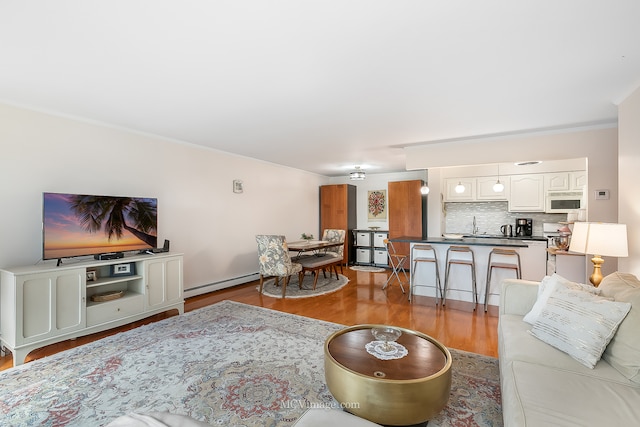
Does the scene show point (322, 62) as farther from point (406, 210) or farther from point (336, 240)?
point (406, 210)

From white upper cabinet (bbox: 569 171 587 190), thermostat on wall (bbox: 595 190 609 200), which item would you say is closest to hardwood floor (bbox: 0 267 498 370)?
thermostat on wall (bbox: 595 190 609 200)

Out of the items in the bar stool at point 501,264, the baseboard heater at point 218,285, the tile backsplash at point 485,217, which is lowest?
the baseboard heater at point 218,285

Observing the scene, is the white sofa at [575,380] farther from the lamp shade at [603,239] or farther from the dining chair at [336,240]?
the dining chair at [336,240]

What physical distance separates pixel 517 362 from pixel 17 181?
441 cm

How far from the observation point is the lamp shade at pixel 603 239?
2.30 m

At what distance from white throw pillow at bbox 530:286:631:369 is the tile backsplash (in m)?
4.27

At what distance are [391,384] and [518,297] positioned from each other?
1552mm

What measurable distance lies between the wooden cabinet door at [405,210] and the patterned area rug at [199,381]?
414 centimetres

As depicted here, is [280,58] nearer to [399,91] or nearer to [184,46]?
[184,46]

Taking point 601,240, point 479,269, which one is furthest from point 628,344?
point 479,269

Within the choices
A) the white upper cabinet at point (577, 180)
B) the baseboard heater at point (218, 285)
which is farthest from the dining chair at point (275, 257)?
the white upper cabinet at point (577, 180)

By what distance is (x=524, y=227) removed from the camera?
541 cm

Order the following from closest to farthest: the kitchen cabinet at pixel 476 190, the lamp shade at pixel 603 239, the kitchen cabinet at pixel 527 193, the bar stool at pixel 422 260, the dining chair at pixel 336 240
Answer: the lamp shade at pixel 603 239 → the bar stool at pixel 422 260 → the kitchen cabinet at pixel 527 193 → the kitchen cabinet at pixel 476 190 → the dining chair at pixel 336 240

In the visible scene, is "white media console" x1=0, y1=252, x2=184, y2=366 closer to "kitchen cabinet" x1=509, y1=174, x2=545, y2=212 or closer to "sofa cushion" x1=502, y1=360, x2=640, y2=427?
"sofa cushion" x1=502, y1=360, x2=640, y2=427
